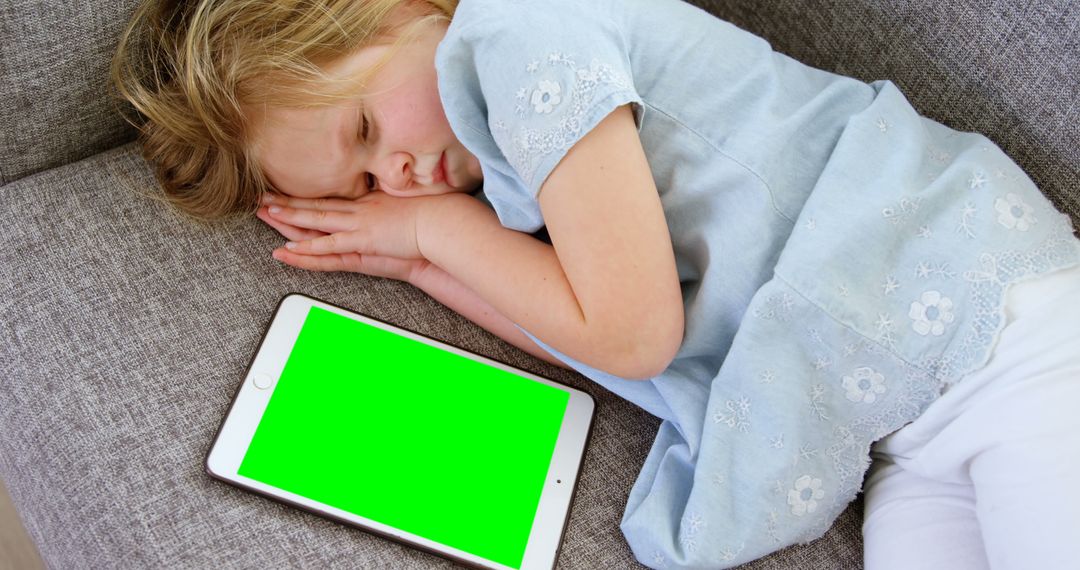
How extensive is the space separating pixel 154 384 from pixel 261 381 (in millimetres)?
106

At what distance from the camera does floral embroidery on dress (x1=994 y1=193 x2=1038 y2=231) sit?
808mm

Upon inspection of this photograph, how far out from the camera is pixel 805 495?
33.4 inches

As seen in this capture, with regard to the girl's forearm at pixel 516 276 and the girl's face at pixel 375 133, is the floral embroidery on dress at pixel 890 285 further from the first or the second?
the girl's face at pixel 375 133

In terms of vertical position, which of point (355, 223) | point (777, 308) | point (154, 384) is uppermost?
point (777, 308)

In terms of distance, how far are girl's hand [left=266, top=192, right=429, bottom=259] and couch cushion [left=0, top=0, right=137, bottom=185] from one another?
23cm

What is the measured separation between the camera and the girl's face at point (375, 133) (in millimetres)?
835

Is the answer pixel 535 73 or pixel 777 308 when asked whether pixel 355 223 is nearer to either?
pixel 535 73

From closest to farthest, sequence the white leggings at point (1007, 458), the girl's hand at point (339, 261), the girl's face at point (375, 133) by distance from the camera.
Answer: the white leggings at point (1007, 458)
the girl's face at point (375, 133)
the girl's hand at point (339, 261)

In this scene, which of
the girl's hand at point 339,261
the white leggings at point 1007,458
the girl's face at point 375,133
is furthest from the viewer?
the girl's hand at point 339,261

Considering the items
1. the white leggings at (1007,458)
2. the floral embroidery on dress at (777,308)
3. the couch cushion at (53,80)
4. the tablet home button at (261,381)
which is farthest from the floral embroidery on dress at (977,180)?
the couch cushion at (53,80)

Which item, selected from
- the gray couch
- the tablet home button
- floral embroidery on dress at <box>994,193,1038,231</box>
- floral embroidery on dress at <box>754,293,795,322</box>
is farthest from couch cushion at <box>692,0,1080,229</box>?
the tablet home button

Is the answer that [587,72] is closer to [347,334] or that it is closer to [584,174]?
[584,174]

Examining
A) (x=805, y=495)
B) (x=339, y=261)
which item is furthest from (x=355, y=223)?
(x=805, y=495)

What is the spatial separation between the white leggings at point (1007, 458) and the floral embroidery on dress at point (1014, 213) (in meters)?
0.05
